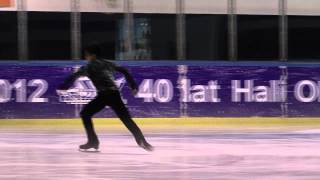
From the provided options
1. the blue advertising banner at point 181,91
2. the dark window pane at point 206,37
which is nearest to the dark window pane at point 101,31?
the blue advertising banner at point 181,91

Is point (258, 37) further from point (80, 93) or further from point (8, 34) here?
point (8, 34)

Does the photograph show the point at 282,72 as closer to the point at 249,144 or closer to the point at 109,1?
the point at 109,1

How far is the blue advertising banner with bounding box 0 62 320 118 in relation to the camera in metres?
18.5

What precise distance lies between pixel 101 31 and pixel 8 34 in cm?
284

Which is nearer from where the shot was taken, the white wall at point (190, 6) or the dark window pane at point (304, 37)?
the white wall at point (190, 6)

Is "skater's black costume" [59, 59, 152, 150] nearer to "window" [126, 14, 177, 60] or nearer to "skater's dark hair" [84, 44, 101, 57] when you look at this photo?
"skater's dark hair" [84, 44, 101, 57]

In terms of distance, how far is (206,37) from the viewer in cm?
2028

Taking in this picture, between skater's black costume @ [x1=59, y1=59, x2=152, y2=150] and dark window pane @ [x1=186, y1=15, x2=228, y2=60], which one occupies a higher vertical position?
dark window pane @ [x1=186, y1=15, x2=228, y2=60]

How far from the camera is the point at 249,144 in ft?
42.0

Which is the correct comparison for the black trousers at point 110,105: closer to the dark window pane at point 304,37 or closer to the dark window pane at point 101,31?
the dark window pane at point 101,31

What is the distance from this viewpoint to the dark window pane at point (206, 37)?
799 inches

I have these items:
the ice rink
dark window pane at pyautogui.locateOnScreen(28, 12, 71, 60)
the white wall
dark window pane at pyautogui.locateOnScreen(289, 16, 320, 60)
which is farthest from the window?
the ice rink

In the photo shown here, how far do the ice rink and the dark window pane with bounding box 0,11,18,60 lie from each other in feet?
17.7

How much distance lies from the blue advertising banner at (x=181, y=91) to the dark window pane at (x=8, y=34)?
2.47 feet
